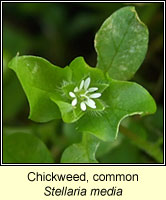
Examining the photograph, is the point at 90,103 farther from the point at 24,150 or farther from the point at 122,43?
the point at 24,150

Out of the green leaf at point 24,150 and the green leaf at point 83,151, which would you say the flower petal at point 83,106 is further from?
the green leaf at point 24,150

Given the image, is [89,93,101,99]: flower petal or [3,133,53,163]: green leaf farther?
[3,133,53,163]: green leaf

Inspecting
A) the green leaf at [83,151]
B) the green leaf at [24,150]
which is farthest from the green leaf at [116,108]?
the green leaf at [24,150]

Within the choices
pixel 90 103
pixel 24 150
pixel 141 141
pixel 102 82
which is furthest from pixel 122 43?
pixel 24 150

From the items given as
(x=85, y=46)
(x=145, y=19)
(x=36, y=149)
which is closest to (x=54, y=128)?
(x=36, y=149)

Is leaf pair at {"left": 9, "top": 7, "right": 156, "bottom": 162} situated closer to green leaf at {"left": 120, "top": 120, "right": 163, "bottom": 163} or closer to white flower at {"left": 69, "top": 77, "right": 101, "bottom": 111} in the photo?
white flower at {"left": 69, "top": 77, "right": 101, "bottom": 111}

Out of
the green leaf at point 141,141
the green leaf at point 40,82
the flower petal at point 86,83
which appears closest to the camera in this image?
the green leaf at point 40,82

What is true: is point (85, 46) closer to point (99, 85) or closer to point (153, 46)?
point (153, 46)

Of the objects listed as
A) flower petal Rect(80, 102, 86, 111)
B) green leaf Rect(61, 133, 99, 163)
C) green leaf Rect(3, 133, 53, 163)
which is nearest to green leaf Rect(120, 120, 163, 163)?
green leaf Rect(61, 133, 99, 163)
